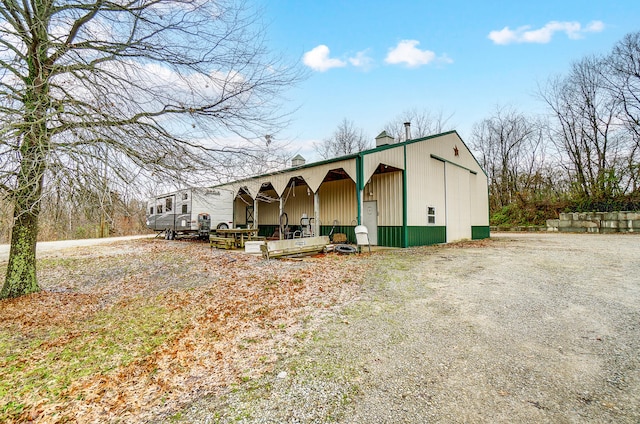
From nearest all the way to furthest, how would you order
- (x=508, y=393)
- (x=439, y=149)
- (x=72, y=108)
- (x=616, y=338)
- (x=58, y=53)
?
(x=508, y=393) < (x=616, y=338) < (x=72, y=108) < (x=58, y=53) < (x=439, y=149)

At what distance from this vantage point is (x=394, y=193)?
37.8 feet

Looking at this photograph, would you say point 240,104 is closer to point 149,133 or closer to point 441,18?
point 149,133

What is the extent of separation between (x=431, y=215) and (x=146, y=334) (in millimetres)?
11272

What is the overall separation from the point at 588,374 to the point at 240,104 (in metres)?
5.72

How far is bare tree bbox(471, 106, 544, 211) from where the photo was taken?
2624cm

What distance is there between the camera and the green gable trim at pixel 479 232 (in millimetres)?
15906

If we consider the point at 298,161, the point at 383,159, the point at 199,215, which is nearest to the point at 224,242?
the point at 199,215

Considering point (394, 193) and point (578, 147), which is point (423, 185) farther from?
point (578, 147)

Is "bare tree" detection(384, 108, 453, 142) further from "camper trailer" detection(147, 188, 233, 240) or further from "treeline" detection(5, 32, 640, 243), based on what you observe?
"camper trailer" detection(147, 188, 233, 240)

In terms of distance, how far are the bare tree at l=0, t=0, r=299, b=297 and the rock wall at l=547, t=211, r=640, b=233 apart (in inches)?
863

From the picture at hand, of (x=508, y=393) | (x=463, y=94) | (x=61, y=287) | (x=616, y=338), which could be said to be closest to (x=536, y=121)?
(x=463, y=94)

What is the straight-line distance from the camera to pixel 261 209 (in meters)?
18.2

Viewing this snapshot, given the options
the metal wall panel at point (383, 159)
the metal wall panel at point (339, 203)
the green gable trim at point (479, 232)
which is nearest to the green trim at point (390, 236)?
the metal wall panel at point (339, 203)

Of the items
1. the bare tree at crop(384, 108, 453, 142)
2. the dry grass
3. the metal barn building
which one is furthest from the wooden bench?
the bare tree at crop(384, 108, 453, 142)
